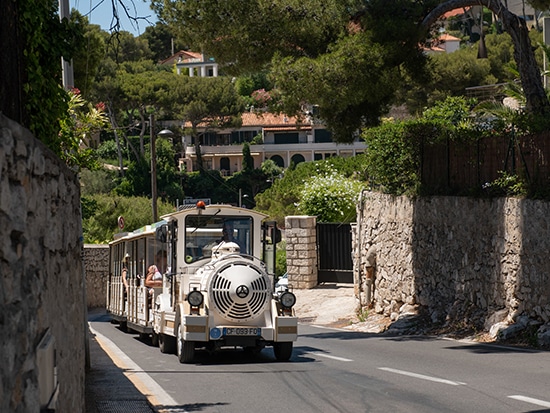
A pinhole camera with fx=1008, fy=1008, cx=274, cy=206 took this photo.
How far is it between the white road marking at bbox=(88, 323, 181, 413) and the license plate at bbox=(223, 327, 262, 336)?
148 cm

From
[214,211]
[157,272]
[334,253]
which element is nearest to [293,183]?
[334,253]

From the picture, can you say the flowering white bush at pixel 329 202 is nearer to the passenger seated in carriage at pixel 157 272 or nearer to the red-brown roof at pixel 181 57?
the passenger seated in carriage at pixel 157 272

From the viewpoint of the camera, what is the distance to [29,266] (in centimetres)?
489

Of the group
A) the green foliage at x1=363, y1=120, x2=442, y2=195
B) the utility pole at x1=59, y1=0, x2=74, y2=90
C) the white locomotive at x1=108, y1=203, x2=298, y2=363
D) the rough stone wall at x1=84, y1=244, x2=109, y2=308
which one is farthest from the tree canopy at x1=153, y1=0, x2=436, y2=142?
the rough stone wall at x1=84, y1=244, x2=109, y2=308

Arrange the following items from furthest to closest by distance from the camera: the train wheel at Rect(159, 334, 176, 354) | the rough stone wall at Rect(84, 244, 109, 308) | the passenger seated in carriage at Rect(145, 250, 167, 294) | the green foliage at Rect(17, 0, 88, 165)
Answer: the rough stone wall at Rect(84, 244, 109, 308), the passenger seated in carriage at Rect(145, 250, 167, 294), the train wheel at Rect(159, 334, 176, 354), the green foliage at Rect(17, 0, 88, 165)

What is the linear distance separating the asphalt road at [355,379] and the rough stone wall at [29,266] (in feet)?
14.6

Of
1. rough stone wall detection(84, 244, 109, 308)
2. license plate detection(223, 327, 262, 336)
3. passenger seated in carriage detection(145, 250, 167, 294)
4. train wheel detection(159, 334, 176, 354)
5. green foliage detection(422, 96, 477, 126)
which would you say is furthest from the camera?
rough stone wall detection(84, 244, 109, 308)

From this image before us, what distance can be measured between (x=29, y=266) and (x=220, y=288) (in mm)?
11164

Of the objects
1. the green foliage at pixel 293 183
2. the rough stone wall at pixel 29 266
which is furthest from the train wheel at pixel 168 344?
the green foliage at pixel 293 183

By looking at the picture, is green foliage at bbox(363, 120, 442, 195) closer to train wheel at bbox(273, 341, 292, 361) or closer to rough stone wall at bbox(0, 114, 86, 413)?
train wheel at bbox(273, 341, 292, 361)

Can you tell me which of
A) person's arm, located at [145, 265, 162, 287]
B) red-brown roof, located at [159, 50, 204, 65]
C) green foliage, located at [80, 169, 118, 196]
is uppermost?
red-brown roof, located at [159, 50, 204, 65]

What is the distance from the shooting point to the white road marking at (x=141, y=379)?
11703 mm

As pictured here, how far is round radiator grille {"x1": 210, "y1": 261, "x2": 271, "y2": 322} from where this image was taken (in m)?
15.9

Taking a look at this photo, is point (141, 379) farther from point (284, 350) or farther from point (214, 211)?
point (214, 211)
